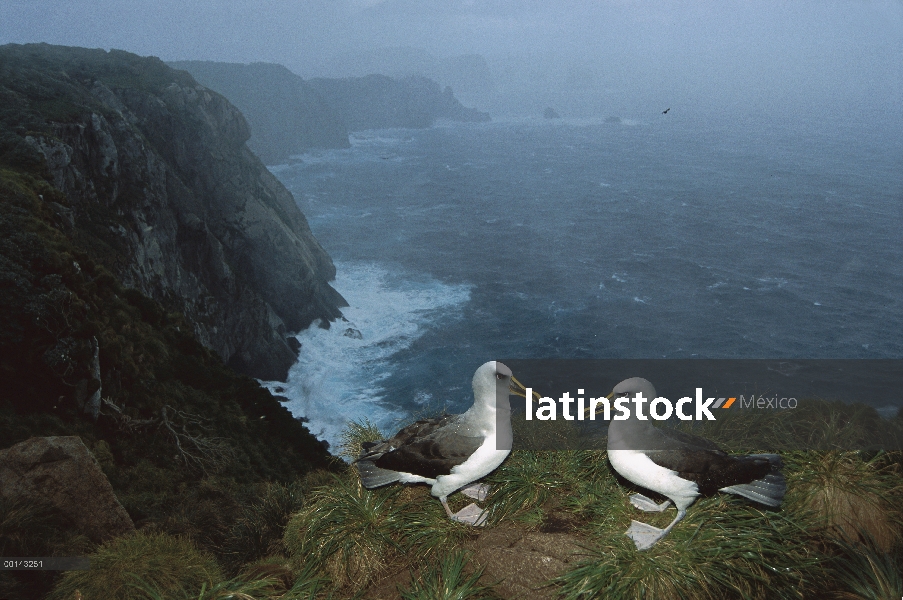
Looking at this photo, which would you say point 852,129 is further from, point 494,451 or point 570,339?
point 494,451

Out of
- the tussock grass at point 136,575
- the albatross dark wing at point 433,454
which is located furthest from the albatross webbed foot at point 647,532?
the tussock grass at point 136,575

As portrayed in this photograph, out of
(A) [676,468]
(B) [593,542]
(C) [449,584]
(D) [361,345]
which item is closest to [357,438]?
(C) [449,584]

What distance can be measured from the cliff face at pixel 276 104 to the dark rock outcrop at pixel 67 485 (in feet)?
559

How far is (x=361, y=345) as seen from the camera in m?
68.1

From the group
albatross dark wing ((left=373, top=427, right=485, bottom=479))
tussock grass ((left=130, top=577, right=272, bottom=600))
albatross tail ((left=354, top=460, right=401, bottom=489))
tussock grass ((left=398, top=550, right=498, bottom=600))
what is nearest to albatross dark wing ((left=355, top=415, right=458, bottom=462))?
albatross tail ((left=354, top=460, right=401, bottom=489))

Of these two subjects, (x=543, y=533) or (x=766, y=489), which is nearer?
(x=766, y=489)

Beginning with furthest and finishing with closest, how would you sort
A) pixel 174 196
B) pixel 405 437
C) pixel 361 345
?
pixel 361 345, pixel 174 196, pixel 405 437

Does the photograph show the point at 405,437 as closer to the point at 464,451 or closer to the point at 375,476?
the point at 375,476

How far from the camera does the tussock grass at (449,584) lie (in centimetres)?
633

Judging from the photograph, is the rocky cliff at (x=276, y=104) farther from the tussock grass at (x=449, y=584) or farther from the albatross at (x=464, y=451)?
the tussock grass at (x=449, y=584)

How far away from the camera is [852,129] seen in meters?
181

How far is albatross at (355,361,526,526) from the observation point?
7176mm

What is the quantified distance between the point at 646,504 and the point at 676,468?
1.12 m

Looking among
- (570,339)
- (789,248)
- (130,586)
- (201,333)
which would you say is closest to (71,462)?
(130,586)
